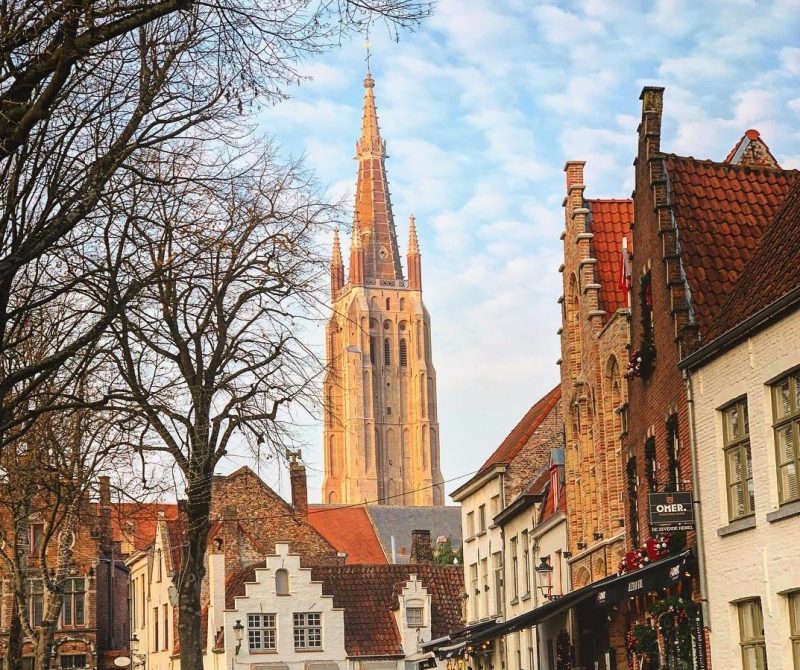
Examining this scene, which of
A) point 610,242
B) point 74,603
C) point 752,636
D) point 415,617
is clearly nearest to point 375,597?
point 415,617

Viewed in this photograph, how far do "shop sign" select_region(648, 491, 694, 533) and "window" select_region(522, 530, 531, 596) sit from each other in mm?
16851

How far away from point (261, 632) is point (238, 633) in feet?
3.87

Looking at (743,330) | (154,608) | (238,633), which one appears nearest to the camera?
(743,330)

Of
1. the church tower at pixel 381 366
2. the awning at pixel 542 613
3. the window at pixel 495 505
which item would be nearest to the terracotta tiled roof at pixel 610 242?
the awning at pixel 542 613

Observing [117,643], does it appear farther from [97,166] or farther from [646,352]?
[97,166]

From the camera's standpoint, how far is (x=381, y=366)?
177125 millimetres

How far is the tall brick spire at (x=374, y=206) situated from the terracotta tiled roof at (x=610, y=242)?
147822mm

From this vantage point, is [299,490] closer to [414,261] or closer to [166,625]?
[166,625]

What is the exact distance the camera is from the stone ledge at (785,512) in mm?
16781

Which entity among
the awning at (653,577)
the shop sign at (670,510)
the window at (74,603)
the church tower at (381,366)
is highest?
the church tower at (381,366)

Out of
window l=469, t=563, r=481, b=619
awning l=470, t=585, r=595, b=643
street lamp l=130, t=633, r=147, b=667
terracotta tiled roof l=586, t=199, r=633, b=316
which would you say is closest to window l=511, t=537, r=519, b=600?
window l=469, t=563, r=481, b=619

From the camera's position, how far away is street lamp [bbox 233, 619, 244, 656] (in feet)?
161

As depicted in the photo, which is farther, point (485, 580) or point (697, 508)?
point (485, 580)

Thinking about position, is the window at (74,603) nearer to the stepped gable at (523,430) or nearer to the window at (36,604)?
the window at (36,604)
